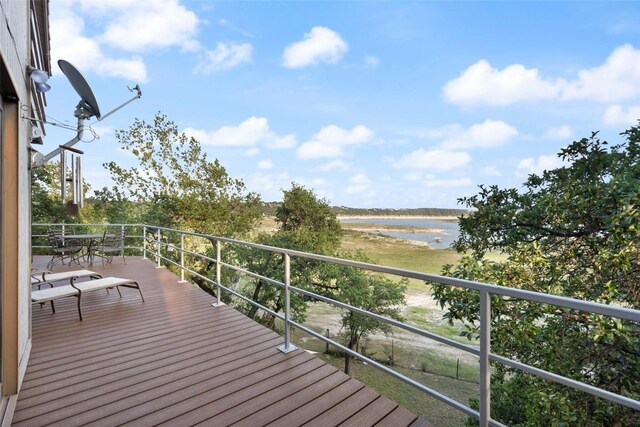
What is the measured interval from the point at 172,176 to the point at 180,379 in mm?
17276

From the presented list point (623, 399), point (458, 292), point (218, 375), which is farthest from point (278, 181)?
point (623, 399)

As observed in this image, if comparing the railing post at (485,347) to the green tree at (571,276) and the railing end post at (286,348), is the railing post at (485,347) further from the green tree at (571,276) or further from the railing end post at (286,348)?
the green tree at (571,276)

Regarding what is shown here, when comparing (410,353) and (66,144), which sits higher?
(66,144)

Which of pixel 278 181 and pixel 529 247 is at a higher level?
pixel 278 181

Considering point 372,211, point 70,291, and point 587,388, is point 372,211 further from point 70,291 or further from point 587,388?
point 587,388

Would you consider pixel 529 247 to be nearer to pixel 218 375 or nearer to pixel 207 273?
pixel 218 375

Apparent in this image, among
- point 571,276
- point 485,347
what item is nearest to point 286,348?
point 485,347

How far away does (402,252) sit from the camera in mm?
31172

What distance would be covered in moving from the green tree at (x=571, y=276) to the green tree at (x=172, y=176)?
545 inches

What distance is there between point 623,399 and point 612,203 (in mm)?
4437

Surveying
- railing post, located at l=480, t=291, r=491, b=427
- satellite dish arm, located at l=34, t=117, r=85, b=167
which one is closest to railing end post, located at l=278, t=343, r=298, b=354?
railing post, located at l=480, t=291, r=491, b=427

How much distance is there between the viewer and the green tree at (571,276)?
3.97 metres

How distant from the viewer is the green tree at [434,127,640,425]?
397 centimetres

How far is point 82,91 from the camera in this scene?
422 centimetres
